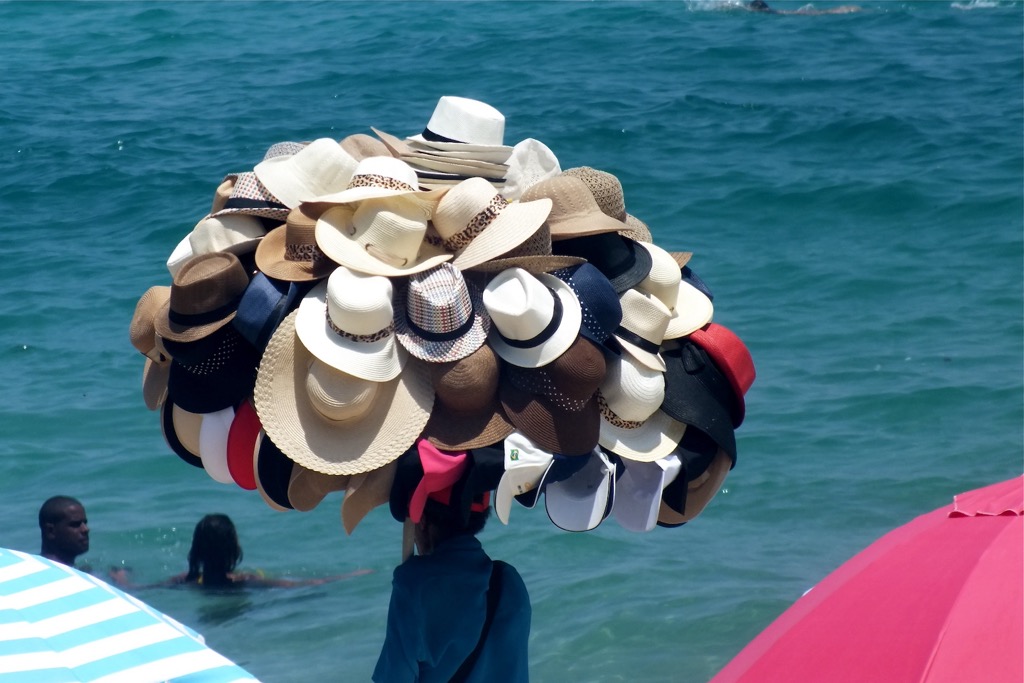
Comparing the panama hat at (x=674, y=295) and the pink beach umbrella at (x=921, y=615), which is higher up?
the panama hat at (x=674, y=295)

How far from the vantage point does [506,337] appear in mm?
2322

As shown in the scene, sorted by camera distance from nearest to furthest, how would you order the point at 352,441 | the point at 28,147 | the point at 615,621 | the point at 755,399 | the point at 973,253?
the point at 352,441, the point at 615,621, the point at 755,399, the point at 973,253, the point at 28,147

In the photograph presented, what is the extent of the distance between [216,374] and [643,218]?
8.52 metres

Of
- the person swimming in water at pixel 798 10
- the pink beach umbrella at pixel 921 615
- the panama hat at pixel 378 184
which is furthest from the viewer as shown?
the person swimming in water at pixel 798 10

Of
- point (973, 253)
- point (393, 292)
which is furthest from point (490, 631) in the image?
point (973, 253)

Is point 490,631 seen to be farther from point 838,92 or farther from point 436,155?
point 838,92

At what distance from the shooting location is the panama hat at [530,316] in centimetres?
225

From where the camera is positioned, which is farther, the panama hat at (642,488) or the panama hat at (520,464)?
the panama hat at (642,488)

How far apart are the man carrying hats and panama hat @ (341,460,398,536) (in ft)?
0.45

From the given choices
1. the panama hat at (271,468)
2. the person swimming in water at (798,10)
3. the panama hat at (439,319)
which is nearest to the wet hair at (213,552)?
the panama hat at (271,468)

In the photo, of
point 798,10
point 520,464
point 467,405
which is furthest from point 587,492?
point 798,10

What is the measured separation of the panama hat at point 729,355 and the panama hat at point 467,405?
0.49 meters

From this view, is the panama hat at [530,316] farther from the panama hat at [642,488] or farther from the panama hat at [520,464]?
the panama hat at [642,488]

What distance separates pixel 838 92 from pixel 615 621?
9763 mm
